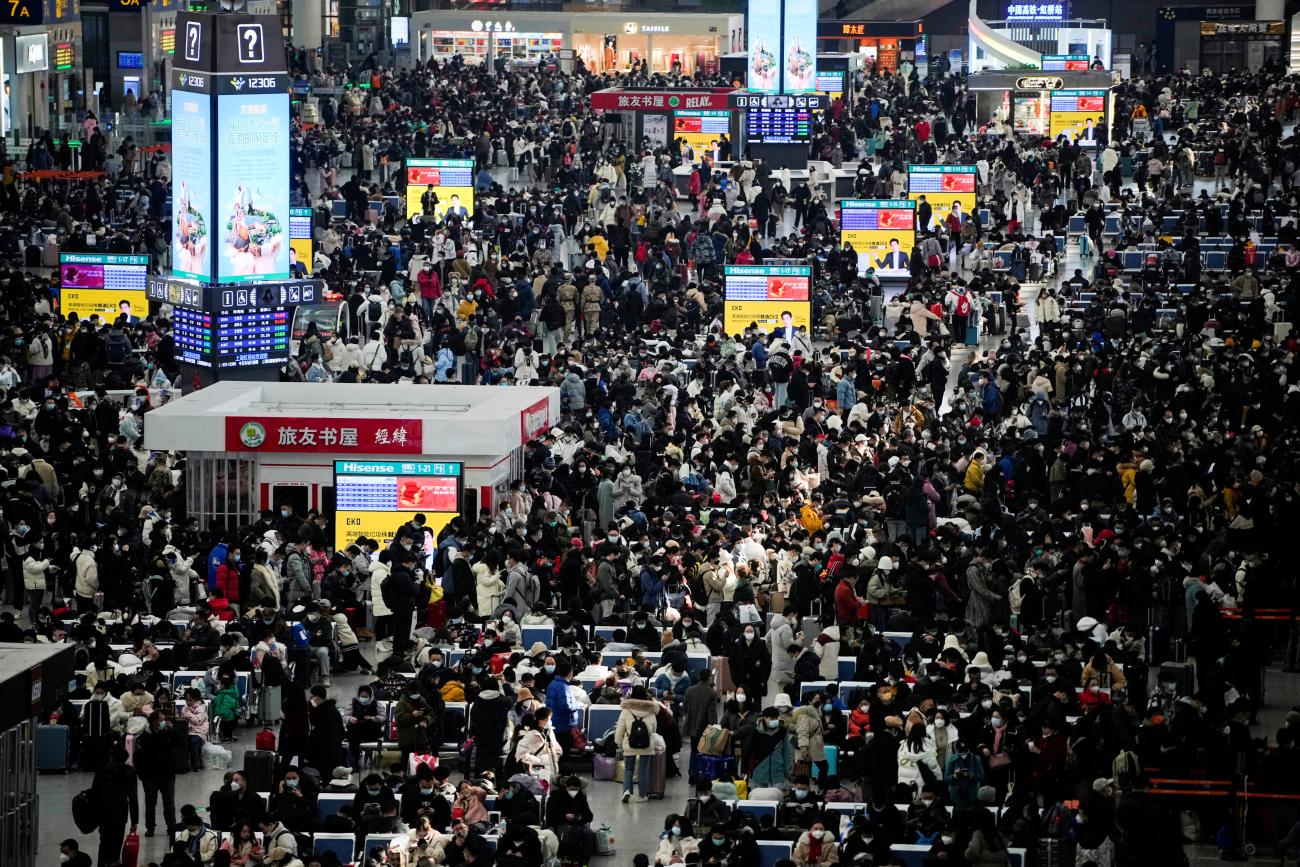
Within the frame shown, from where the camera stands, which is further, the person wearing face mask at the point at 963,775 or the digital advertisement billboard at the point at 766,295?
the digital advertisement billboard at the point at 766,295

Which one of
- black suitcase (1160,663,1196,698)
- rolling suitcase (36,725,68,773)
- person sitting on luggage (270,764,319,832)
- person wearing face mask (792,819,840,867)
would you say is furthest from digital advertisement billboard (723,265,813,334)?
person wearing face mask (792,819,840,867)

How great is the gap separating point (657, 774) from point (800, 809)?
2541 mm

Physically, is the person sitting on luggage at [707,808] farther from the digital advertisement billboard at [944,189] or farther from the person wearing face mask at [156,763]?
the digital advertisement billboard at [944,189]

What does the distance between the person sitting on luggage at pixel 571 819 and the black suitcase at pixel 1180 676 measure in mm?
5534

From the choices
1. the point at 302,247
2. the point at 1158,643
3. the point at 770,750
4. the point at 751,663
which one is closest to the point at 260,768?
the point at 770,750

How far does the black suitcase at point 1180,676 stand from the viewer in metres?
A: 21.5

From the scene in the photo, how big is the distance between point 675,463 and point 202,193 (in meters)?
7.71

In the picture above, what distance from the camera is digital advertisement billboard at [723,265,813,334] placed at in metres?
37.4

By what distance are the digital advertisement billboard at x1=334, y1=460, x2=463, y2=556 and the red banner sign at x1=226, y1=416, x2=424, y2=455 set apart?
0.20 metres

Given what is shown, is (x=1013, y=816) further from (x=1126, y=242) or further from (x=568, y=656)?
(x=1126, y=242)

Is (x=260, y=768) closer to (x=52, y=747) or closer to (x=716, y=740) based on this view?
(x=52, y=747)

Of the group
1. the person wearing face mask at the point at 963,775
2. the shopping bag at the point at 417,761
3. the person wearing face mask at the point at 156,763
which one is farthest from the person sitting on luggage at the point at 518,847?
the person wearing face mask at the point at 963,775

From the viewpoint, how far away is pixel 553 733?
20766 mm

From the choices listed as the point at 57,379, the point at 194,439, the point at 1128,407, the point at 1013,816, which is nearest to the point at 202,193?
the point at 57,379
